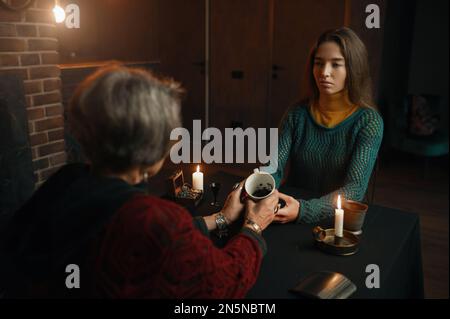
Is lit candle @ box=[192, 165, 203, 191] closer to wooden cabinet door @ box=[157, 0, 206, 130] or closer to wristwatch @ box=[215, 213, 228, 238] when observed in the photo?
wristwatch @ box=[215, 213, 228, 238]

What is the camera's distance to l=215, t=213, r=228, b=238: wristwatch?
A: 1.40m

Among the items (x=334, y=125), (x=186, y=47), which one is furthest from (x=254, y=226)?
(x=186, y=47)

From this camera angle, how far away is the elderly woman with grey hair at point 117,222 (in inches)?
33.9

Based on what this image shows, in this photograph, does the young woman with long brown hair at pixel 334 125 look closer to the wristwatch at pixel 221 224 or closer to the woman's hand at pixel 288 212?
the woman's hand at pixel 288 212

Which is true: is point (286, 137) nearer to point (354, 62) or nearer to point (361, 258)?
point (354, 62)

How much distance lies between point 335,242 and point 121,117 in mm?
734

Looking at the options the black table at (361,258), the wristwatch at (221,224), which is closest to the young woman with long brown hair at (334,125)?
the black table at (361,258)

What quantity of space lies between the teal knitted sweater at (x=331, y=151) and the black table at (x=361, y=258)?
19 centimetres

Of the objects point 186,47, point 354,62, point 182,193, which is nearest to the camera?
point 182,193

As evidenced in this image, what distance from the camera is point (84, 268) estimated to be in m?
0.89

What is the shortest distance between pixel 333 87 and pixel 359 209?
639mm

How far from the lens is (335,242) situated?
1289 mm

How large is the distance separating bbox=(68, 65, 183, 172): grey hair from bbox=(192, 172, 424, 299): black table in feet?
1.48
